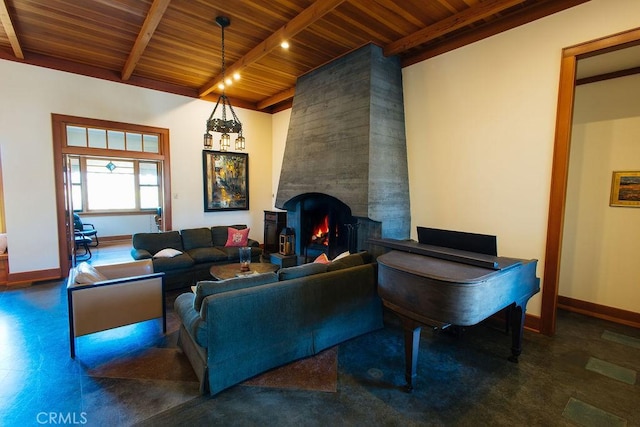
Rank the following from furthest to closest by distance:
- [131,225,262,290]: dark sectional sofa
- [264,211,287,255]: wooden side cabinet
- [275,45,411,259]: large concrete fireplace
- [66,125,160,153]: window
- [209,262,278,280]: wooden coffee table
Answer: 1. [264,211,287,255]: wooden side cabinet
2. [66,125,160,153]: window
3. [131,225,262,290]: dark sectional sofa
4. [275,45,411,259]: large concrete fireplace
5. [209,262,278,280]: wooden coffee table

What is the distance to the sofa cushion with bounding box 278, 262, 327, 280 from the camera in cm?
264

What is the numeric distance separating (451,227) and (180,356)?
347 cm

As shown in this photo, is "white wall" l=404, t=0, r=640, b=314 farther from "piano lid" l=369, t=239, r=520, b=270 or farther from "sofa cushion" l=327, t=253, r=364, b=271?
"sofa cushion" l=327, t=253, r=364, b=271

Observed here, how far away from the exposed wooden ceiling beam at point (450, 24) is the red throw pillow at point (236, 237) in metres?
3.91

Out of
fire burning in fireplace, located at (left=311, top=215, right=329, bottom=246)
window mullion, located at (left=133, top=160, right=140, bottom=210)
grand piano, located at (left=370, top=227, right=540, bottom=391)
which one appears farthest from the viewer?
window mullion, located at (left=133, top=160, right=140, bottom=210)

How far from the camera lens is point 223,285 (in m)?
2.34

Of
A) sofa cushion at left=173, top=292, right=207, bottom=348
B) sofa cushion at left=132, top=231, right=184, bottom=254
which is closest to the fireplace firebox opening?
sofa cushion at left=132, top=231, right=184, bottom=254

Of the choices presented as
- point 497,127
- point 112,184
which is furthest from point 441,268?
point 112,184

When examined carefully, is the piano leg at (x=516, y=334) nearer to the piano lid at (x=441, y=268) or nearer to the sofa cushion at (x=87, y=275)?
the piano lid at (x=441, y=268)

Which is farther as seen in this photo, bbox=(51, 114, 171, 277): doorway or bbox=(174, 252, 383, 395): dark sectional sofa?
bbox=(51, 114, 171, 277): doorway

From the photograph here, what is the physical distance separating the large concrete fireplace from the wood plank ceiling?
13.0 inches

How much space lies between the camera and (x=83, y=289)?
106 inches

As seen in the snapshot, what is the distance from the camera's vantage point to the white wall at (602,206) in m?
3.45

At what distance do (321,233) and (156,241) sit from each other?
9.30ft
